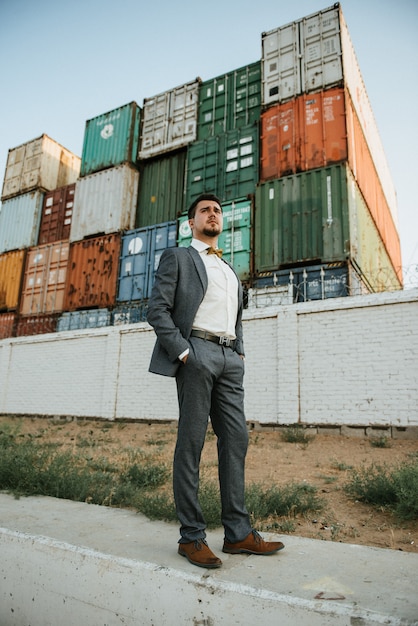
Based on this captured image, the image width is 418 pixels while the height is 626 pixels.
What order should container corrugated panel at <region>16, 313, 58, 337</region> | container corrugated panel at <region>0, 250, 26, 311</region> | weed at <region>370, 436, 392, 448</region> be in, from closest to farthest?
weed at <region>370, 436, 392, 448</region> → container corrugated panel at <region>16, 313, 58, 337</region> → container corrugated panel at <region>0, 250, 26, 311</region>

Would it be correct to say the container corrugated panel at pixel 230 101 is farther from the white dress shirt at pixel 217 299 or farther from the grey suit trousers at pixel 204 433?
the grey suit trousers at pixel 204 433

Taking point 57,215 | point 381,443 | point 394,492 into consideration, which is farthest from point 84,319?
point 394,492

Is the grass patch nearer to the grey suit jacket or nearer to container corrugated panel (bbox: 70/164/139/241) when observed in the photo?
the grey suit jacket

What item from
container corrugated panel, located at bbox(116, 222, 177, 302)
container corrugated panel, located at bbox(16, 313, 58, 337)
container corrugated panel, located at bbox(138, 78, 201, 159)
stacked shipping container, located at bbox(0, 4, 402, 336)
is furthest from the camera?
container corrugated panel, located at bbox(138, 78, 201, 159)

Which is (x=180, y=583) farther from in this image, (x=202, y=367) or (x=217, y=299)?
(x=217, y=299)

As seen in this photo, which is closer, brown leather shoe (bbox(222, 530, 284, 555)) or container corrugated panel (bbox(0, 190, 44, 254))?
brown leather shoe (bbox(222, 530, 284, 555))

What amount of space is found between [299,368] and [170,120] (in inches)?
496

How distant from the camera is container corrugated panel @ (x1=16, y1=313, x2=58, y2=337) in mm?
15750

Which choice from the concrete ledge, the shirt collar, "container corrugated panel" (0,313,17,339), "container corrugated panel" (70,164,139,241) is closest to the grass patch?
the concrete ledge

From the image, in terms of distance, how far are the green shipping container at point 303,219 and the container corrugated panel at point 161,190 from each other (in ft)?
13.5

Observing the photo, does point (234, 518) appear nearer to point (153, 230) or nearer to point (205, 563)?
point (205, 563)

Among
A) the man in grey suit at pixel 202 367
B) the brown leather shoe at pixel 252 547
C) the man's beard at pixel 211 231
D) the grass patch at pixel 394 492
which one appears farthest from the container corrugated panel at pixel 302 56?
the brown leather shoe at pixel 252 547

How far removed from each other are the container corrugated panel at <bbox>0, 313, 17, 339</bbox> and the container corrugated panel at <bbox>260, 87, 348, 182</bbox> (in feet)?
37.0

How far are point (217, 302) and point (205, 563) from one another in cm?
129
